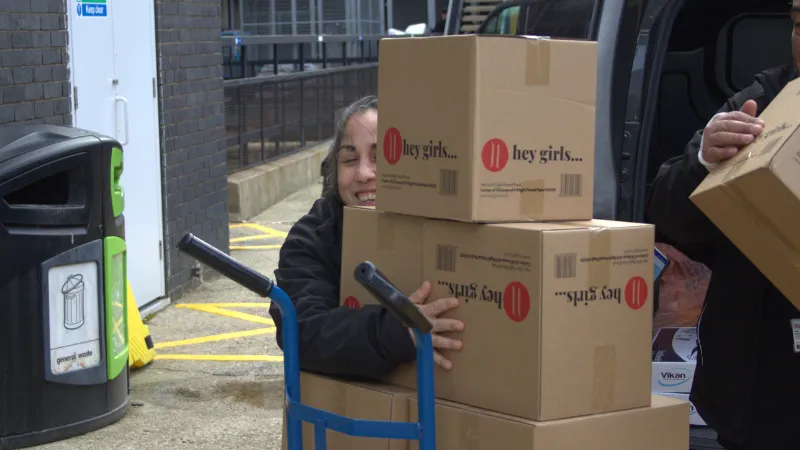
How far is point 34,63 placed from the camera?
5770 mm

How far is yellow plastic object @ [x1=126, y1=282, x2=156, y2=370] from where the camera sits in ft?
19.6

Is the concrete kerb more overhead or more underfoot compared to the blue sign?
more underfoot

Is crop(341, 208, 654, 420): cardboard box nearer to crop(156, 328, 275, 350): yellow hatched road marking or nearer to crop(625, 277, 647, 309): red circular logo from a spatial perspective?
crop(625, 277, 647, 309): red circular logo

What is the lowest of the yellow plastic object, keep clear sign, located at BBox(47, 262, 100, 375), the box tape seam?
the yellow plastic object

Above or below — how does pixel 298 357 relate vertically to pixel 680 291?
above

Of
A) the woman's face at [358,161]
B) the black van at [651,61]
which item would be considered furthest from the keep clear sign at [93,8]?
the woman's face at [358,161]

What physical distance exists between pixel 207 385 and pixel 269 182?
592 centimetres

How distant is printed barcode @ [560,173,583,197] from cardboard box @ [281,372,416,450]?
54 centimetres

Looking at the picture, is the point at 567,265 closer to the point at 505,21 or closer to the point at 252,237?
the point at 505,21

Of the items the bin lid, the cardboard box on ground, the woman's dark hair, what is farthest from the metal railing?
the cardboard box on ground

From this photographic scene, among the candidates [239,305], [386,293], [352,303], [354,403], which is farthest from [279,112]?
[386,293]

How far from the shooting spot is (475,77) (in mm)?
2326

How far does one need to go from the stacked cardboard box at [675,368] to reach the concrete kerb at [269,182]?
7395 mm

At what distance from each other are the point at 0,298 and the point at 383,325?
250 cm
